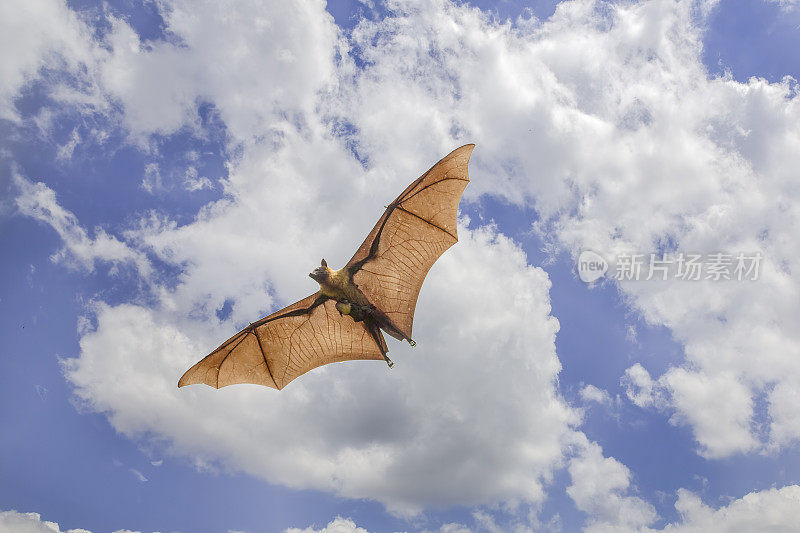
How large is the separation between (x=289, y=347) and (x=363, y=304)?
178 inches

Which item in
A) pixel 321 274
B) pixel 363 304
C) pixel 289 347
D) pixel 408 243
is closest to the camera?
pixel 321 274

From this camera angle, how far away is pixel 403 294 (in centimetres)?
2378

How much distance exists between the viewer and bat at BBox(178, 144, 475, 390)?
2245cm

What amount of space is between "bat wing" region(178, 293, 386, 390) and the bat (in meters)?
0.05

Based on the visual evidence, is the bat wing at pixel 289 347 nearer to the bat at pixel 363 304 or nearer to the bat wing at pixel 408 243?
the bat at pixel 363 304

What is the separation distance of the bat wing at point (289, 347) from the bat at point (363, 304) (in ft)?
0.15

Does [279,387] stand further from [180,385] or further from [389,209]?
[389,209]

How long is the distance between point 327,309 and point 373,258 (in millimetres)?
3321

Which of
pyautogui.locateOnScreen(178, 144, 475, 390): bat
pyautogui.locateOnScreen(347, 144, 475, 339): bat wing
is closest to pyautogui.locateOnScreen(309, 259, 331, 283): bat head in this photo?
pyautogui.locateOnScreen(178, 144, 475, 390): bat

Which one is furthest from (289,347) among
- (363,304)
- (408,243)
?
(408,243)

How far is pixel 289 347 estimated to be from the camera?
25.3m

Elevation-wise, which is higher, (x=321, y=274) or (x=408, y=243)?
(x=408, y=243)

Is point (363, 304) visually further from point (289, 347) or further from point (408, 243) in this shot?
point (289, 347)

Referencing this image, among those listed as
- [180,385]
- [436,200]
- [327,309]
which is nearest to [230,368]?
[180,385]
